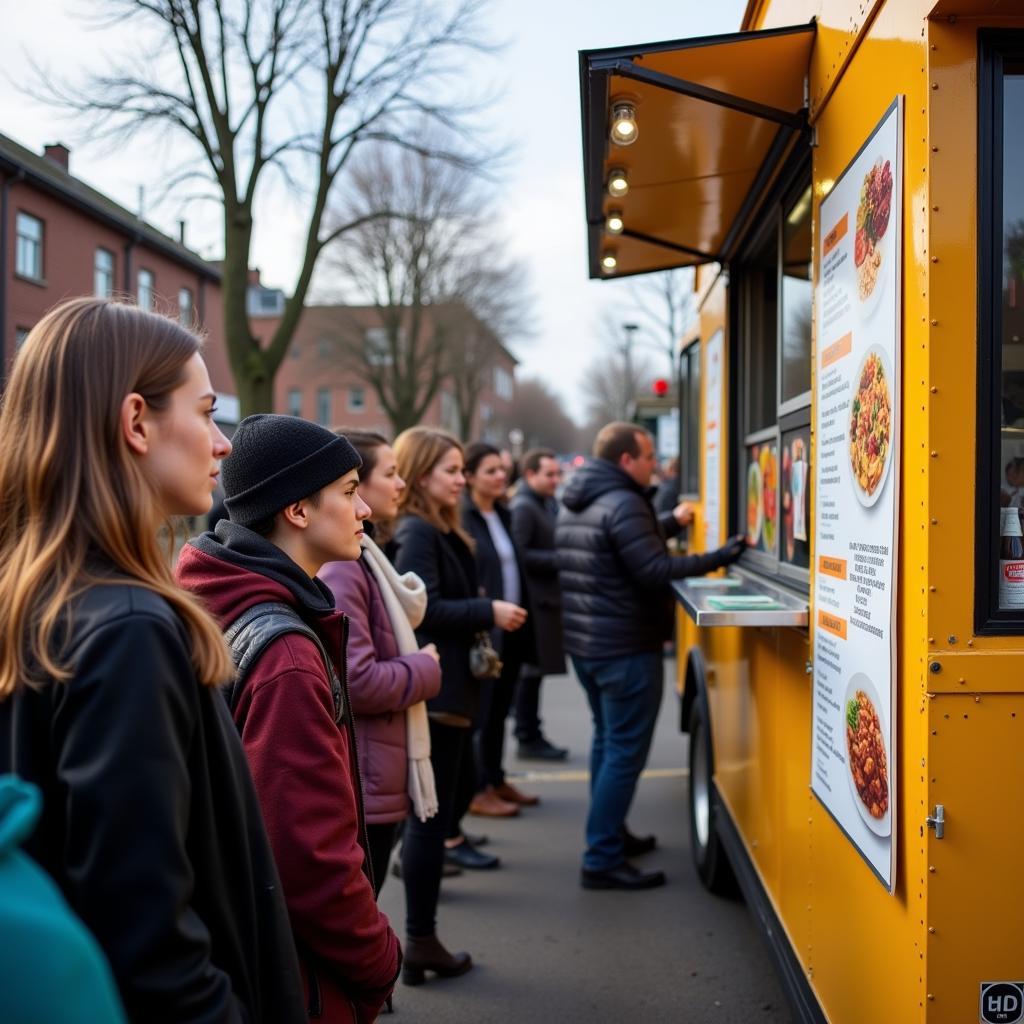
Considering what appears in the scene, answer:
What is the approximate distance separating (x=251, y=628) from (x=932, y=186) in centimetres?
143

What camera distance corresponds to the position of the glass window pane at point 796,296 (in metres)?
3.28

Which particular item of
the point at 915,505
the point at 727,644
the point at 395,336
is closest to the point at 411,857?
the point at 727,644

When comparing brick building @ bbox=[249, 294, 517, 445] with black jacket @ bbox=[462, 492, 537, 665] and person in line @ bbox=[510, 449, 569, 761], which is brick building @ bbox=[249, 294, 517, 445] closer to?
person in line @ bbox=[510, 449, 569, 761]

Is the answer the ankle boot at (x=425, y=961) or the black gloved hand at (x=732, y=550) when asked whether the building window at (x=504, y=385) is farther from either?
the ankle boot at (x=425, y=961)

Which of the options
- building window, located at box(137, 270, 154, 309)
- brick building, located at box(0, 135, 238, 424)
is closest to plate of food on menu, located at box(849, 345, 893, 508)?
brick building, located at box(0, 135, 238, 424)

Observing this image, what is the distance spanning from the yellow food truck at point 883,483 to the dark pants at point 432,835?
1062mm

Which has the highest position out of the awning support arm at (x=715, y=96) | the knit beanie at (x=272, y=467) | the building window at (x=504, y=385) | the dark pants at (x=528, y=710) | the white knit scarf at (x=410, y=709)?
the building window at (x=504, y=385)

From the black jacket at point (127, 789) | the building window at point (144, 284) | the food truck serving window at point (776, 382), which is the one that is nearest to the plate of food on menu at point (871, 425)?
the food truck serving window at point (776, 382)

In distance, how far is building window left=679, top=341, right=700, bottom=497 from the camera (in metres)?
6.00

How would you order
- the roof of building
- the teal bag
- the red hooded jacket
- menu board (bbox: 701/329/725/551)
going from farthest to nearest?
the roof of building
menu board (bbox: 701/329/725/551)
the red hooded jacket
the teal bag

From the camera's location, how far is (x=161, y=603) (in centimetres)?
125

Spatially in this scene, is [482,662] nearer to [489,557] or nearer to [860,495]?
[489,557]

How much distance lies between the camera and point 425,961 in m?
3.77

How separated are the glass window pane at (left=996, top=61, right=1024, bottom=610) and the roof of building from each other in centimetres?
1989
